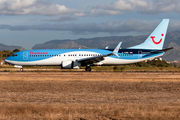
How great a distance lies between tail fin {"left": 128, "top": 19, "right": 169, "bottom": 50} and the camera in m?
40.0

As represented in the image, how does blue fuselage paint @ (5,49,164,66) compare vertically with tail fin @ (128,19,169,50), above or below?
below

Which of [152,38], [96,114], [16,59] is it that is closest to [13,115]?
[96,114]

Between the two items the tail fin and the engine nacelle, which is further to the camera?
the tail fin

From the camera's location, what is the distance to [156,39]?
4022 cm

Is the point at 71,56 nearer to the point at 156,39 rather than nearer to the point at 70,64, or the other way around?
the point at 70,64

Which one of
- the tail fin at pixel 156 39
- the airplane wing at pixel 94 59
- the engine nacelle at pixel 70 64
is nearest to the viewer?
the airplane wing at pixel 94 59

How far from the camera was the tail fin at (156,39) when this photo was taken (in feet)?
131

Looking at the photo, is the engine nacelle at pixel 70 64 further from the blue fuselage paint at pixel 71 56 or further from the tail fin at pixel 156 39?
the tail fin at pixel 156 39

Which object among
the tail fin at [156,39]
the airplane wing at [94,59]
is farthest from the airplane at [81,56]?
the tail fin at [156,39]

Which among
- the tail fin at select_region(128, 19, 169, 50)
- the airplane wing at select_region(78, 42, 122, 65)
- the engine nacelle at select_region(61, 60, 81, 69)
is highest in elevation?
the tail fin at select_region(128, 19, 169, 50)

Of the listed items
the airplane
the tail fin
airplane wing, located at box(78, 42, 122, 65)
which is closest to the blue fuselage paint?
the airplane

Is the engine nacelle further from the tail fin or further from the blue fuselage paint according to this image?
the tail fin

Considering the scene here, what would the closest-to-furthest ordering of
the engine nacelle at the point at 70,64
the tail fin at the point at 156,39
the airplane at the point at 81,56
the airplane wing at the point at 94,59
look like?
the airplane wing at the point at 94,59 < the engine nacelle at the point at 70,64 < the airplane at the point at 81,56 < the tail fin at the point at 156,39

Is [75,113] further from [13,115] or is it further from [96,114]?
[13,115]
